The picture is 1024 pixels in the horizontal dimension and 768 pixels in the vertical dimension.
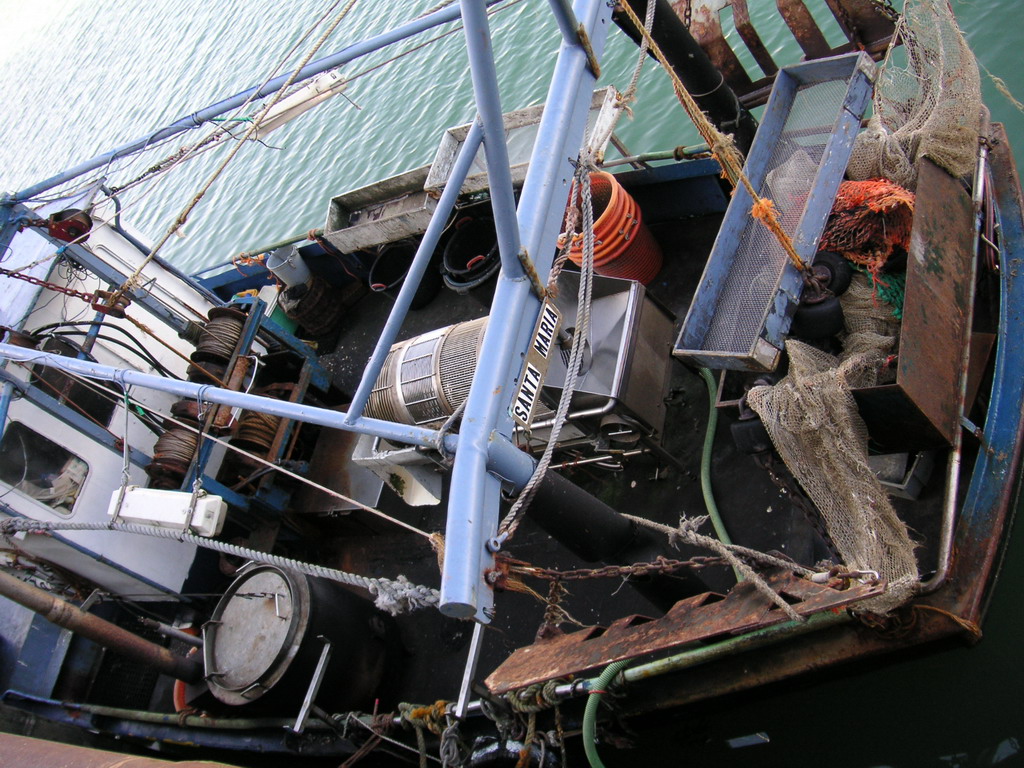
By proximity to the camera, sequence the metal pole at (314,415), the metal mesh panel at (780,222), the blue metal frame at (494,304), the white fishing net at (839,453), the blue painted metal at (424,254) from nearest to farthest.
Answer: the blue metal frame at (494,304)
the metal pole at (314,415)
the blue painted metal at (424,254)
the white fishing net at (839,453)
the metal mesh panel at (780,222)

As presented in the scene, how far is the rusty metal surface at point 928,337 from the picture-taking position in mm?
4145

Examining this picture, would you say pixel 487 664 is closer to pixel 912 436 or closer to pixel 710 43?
pixel 912 436

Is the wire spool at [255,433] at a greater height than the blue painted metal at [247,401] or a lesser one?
greater

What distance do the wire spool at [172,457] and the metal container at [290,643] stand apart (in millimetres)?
1224

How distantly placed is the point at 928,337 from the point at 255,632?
5.14 m

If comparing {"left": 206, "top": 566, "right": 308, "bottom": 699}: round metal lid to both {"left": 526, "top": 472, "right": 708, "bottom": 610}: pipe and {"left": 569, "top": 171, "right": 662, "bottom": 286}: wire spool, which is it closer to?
{"left": 526, "top": 472, "right": 708, "bottom": 610}: pipe

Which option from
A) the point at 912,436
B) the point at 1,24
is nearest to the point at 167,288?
the point at 912,436

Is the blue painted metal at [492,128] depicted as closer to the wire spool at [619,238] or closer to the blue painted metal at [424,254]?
the blue painted metal at [424,254]

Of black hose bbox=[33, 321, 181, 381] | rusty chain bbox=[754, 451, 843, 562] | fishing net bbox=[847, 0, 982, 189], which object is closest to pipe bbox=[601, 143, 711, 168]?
fishing net bbox=[847, 0, 982, 189]

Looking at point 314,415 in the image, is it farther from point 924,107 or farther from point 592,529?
point 924,107

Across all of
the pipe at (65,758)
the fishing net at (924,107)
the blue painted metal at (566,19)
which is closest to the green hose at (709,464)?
the fishing net at (924,107)

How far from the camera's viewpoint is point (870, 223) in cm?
511

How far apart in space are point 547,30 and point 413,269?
9646 millimetres

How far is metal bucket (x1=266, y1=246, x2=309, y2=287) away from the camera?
8820 millimetres
